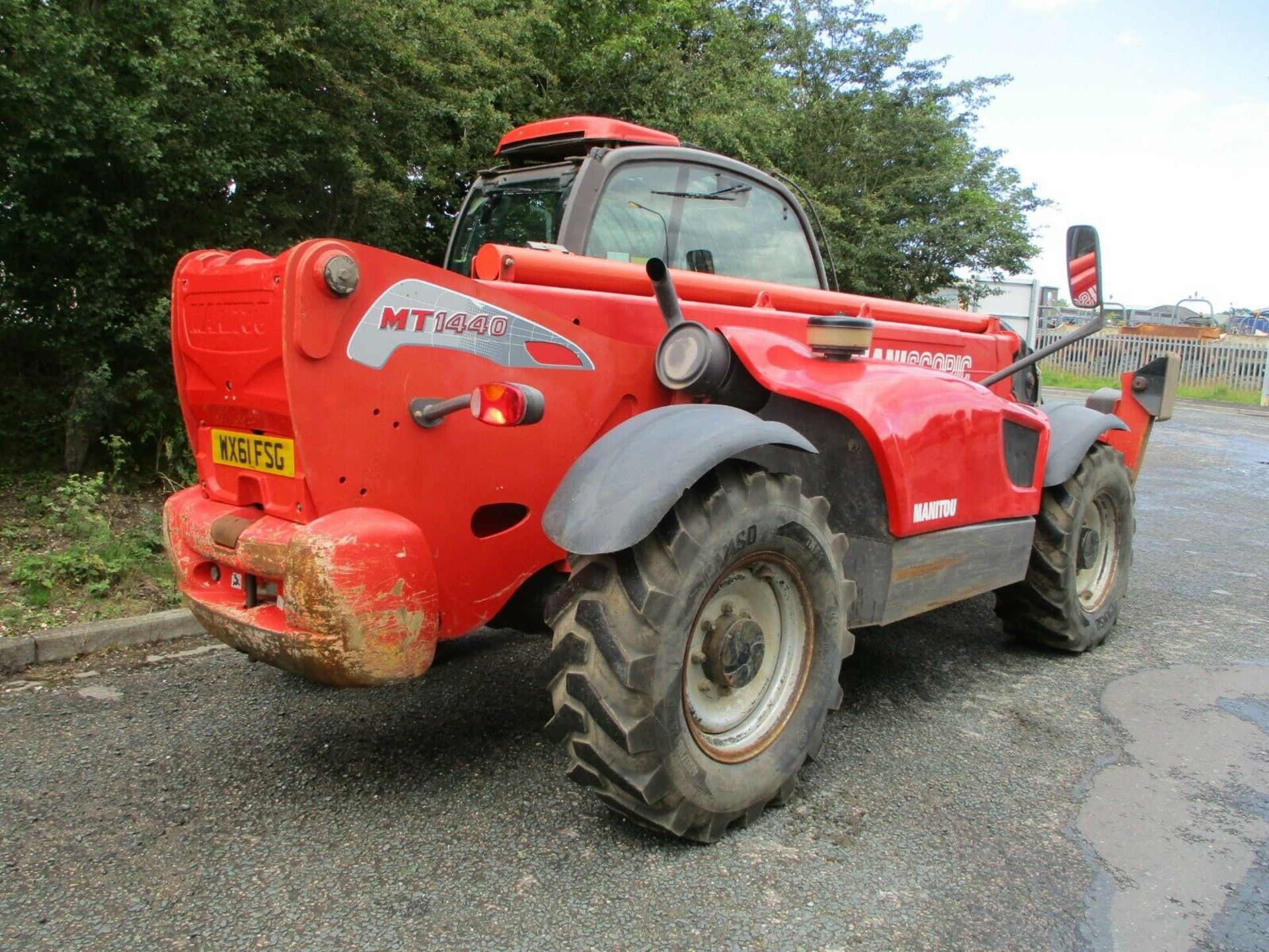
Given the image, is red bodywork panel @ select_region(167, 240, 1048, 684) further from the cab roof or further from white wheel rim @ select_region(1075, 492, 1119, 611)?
white wheel rim @ select_region(1075, 492, 1119, 611)

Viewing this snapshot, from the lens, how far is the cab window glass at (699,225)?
4.04m

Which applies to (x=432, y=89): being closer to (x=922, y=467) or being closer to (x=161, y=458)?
(x=161, y=458)

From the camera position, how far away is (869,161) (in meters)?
17.3

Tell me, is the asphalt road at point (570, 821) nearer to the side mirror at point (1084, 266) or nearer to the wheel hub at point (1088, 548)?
the wheel hub at point (1088, 548)

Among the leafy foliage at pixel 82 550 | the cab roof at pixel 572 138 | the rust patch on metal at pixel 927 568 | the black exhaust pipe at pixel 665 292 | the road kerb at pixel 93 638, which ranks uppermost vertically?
the cab roof at pixel 572 138

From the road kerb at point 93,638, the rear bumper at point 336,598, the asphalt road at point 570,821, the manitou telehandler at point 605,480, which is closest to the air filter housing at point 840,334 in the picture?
the manitou telehandler at point 605,480

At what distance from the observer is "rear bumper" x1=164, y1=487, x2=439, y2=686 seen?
2.63m

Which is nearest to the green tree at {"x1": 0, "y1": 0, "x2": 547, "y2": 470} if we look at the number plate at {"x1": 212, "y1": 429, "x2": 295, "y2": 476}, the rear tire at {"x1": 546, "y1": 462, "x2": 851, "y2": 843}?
the number plate at {"x1": 212, "y1": 429, "x2": 295, "y2": 476}

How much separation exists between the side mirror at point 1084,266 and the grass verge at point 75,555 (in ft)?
14.3

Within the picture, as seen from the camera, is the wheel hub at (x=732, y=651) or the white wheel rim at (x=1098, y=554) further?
the white wheel rim at (x=1098, y=554)

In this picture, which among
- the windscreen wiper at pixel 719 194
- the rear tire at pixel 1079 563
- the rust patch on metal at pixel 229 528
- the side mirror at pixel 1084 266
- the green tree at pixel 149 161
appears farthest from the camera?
the green tree at pixel 149 161

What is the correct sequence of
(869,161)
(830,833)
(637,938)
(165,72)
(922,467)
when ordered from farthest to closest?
(869,161)
(165,72)
(922,467)
(830,833)
(637,938)

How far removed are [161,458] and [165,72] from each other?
2531mm

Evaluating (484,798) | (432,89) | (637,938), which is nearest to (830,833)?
(637,938)
